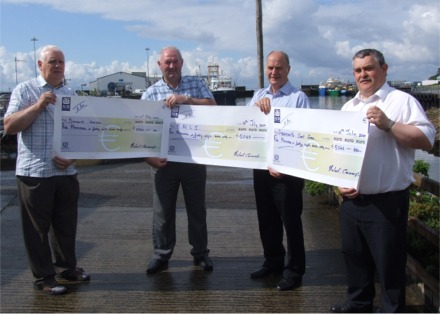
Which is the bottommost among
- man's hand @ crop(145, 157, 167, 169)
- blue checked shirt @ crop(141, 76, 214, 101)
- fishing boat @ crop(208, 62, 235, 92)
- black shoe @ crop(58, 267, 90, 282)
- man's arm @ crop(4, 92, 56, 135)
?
black shoe @ crop(58, 267, 90, 282)

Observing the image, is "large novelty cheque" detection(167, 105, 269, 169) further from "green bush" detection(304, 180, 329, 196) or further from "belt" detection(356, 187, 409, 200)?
"green bush" detection(304, 180, 329, 196)

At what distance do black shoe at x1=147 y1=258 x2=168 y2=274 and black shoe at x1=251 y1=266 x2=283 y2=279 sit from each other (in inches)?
35.9

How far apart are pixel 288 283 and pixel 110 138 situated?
6.90 feet

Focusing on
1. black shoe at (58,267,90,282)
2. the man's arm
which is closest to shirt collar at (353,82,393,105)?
the man's arm

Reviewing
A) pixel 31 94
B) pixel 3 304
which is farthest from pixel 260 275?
pixel 31 94

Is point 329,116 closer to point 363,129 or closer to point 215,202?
point 363,129

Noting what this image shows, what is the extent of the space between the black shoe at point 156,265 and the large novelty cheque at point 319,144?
1535 mm

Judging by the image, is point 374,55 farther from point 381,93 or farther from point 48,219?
point 48,219

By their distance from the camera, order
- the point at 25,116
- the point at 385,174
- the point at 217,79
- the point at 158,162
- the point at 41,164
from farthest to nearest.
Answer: the point at 217,79 → the point at 158,162 → the point at 41,164 → the point at 25,116 → the point at 385,174

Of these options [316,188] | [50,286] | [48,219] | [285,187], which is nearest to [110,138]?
[48,219]

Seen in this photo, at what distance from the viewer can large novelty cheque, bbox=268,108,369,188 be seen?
3754mm

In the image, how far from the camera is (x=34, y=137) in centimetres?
446

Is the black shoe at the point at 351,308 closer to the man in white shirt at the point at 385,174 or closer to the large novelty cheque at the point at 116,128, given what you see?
the man in white shirt at the point at 385,174

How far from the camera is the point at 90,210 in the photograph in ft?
25.7
